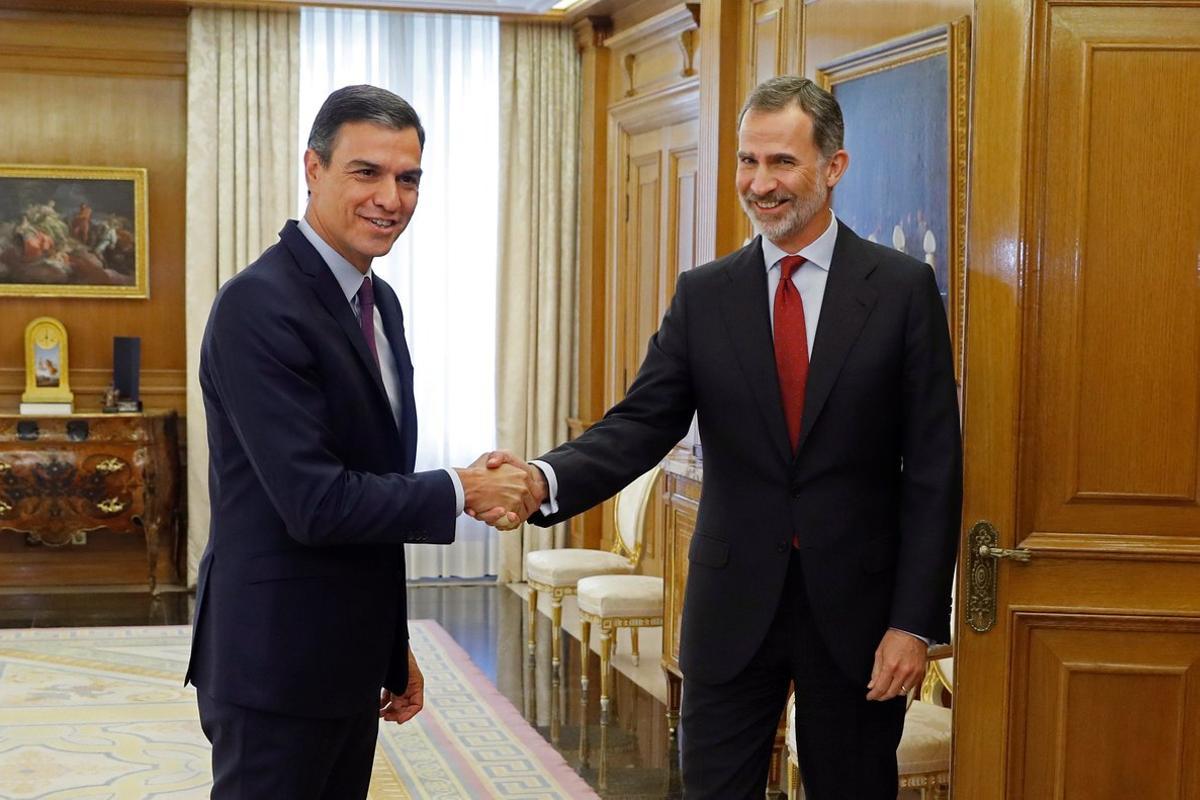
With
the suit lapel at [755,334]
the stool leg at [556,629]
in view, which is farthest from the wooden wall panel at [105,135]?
the suit lapel at [755,334]

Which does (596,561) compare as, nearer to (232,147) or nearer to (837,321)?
(232,147)

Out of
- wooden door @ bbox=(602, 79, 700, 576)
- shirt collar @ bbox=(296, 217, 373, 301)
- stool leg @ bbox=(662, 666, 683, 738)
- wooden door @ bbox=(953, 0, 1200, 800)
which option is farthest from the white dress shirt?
wooden door @ bbox=(602, 79, 700, 576)

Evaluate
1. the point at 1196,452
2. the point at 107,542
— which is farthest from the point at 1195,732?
the point at 107,542

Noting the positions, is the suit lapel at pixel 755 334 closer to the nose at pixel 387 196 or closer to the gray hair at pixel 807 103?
the gray hair at pixel 807 103

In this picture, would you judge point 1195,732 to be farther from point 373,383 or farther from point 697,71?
point 697,71

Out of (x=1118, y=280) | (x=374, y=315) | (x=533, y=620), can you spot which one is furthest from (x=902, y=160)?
(x=533, y=620)

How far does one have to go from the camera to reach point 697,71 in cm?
692

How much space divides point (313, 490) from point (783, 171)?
1.08m

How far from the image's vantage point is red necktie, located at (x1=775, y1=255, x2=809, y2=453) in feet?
8.68

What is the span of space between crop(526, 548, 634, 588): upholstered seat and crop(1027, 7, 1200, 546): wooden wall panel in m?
3.65

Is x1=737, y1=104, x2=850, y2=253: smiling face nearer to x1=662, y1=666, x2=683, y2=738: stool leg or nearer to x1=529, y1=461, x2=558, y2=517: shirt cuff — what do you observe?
x1=529, y1=461, x2=558, y2=517: shirt cuff

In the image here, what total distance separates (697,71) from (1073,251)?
433 centimetres

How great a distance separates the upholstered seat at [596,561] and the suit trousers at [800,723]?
141 inches

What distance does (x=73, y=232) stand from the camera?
8.05 meters
